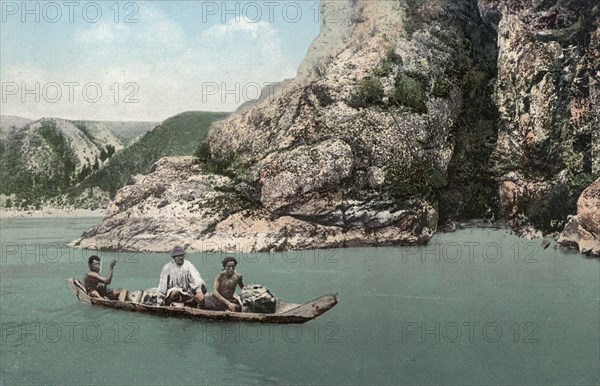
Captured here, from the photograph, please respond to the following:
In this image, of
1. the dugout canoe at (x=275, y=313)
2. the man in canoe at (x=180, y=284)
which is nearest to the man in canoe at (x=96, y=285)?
the dugout canoe at (x=275, y=313)

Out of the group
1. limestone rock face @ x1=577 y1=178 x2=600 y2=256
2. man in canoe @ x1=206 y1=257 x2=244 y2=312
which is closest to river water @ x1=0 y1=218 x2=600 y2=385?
man in canoe @ x1=206 y1=257 x2=244 y2=312

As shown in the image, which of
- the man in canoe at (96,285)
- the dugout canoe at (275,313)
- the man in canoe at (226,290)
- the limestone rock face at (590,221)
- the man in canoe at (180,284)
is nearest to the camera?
the dugout canoe at (275,313)

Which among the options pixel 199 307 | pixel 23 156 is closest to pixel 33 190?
pixel 23 156

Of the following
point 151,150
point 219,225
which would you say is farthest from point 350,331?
point 151,150

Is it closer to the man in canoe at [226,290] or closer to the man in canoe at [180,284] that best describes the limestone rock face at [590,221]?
the man in canoe at [226,290]

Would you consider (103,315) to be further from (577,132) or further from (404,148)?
(577,132)

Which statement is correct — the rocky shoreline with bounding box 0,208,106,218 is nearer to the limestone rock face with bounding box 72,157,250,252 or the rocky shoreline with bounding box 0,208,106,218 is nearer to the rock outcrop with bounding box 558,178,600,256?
the limestone rock face with bounding box 72,157,250,252
